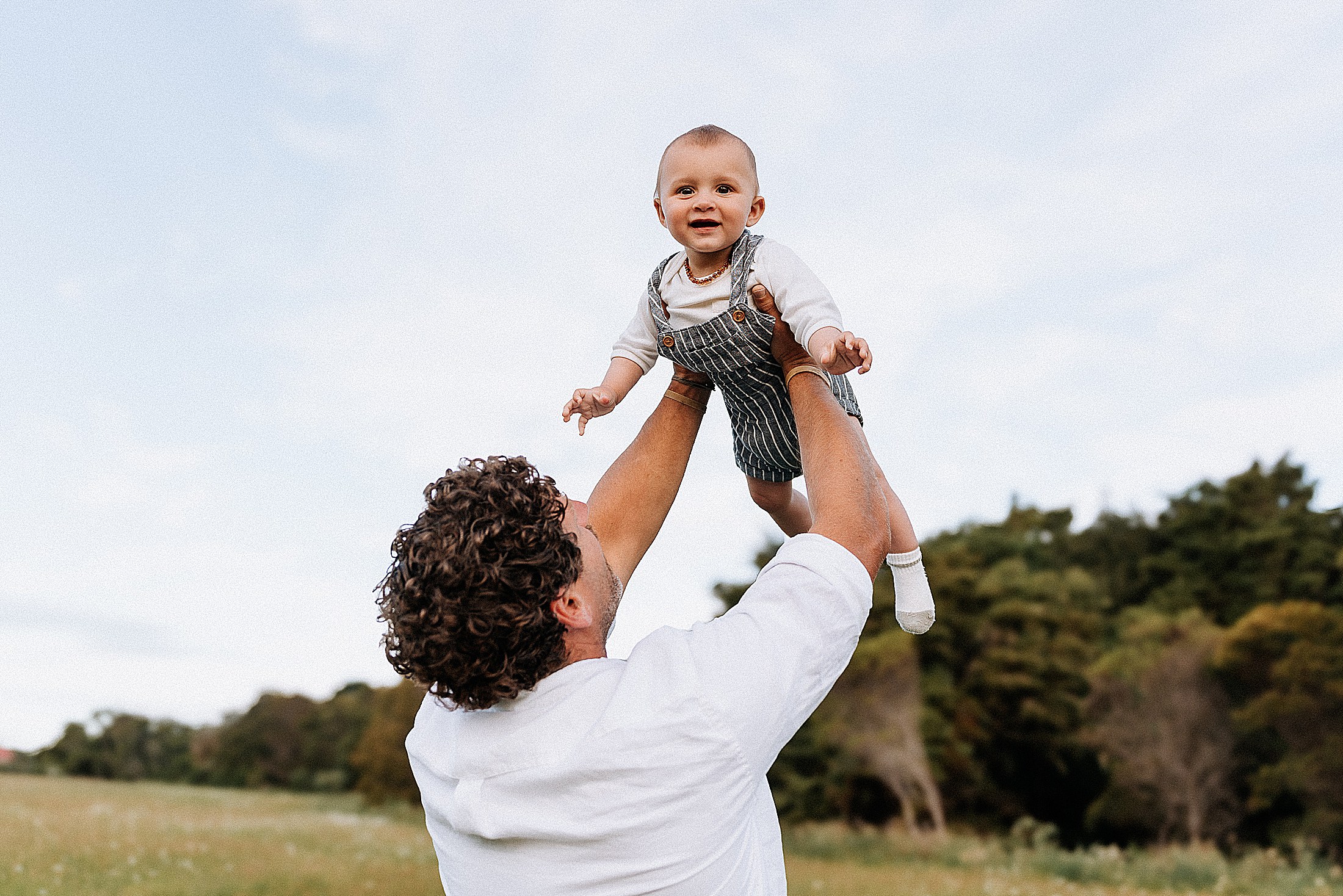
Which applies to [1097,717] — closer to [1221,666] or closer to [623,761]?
[1221,666]

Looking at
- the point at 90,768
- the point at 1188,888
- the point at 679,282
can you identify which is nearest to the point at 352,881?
the point at 679,282

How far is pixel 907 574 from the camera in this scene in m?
3.08

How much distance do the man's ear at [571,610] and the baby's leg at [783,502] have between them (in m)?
1.16

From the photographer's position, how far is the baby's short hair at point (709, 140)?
9.59ft

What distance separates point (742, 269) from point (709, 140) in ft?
1.30

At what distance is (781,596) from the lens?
1935mm

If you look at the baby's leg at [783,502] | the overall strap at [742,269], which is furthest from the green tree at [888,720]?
the overall strap at [742,269]

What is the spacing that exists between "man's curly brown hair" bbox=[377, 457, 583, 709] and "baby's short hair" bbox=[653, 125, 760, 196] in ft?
4.26

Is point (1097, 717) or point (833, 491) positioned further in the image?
point (1097, 717)

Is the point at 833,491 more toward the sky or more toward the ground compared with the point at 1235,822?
more toward the sky

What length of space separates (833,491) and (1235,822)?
25.3 m

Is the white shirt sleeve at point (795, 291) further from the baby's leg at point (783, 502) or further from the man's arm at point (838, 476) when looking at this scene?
the baby's leg at point (783, 502)

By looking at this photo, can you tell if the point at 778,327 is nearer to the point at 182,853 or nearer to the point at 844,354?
the point at 844,354

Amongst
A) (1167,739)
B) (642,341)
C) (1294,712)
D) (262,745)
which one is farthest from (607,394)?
(262,745)
